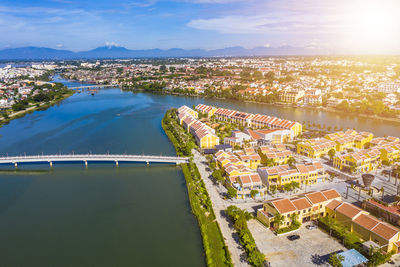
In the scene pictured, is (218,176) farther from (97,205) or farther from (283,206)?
(97,205)

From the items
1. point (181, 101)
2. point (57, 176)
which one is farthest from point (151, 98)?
point (57, 176)

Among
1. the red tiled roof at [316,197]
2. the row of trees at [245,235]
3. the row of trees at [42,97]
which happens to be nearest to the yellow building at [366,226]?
the red tiled roof at [316,197]

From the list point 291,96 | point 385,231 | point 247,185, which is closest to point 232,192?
point 247,185

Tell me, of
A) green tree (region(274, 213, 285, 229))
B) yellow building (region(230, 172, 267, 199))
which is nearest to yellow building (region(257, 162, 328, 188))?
yellow building (region(230, 172, 267, 199))

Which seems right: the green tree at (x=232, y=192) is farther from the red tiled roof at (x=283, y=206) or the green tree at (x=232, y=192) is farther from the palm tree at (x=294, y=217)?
the palm tree at (x=294, y=217)

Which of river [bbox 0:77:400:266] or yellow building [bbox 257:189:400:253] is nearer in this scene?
yellow building [bbox 257:189:400:253]

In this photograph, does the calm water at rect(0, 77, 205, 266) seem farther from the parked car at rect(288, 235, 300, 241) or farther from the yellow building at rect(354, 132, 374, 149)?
the yellow building at rect(354, 132, 374, 149)
